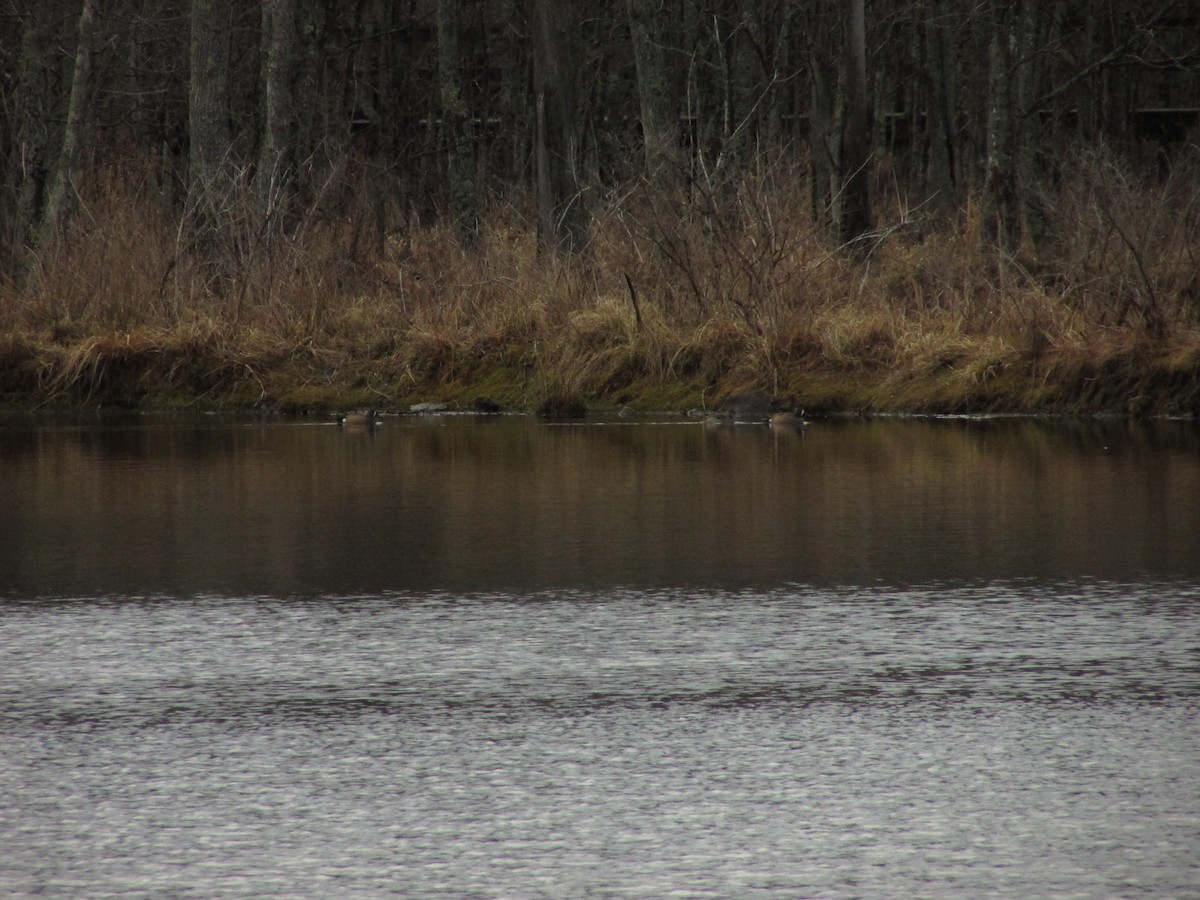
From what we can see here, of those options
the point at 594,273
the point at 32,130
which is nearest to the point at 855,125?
the point at 594,273

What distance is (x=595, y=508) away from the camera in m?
9.16

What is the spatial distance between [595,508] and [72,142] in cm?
1582

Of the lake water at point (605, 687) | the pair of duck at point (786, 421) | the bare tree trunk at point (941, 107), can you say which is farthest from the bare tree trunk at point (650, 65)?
the lake water at point (605, 687)

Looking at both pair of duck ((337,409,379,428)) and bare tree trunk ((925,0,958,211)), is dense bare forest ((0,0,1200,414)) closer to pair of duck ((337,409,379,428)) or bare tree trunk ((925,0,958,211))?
pair of duck ((337,409,379,428))

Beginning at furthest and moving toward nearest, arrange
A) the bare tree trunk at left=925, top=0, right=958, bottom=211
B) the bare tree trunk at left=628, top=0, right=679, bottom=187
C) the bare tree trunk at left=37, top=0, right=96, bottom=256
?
1. the bare tree trunk at left=925, top=0, right=958, bottom=211
2. the bare tree trunk at left=37, top=0, right=96, bottom=256
3. the bare tree trunk at left=628, top=0, right=679, bottom=187

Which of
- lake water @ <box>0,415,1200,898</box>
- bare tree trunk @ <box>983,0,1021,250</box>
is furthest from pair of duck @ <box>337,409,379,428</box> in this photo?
bare tree trunk @ <box>983,0,1021,250</box>

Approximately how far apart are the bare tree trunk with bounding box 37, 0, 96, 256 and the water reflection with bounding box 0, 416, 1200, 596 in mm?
9328

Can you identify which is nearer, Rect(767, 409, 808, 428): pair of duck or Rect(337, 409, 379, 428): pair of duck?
Rect(767, 409, 808, 428): pair of duck

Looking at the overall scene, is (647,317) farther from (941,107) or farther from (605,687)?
(941,107)

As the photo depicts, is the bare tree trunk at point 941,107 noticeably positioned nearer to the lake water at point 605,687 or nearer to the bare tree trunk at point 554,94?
the bare tree trunk at point 554,94

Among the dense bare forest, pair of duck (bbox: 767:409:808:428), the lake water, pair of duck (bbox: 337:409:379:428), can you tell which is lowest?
the lake water

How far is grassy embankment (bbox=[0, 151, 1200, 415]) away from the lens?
49.2ft

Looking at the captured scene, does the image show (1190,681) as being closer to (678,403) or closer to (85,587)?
(85,587)

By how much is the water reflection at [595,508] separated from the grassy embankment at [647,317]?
52.5 inches
